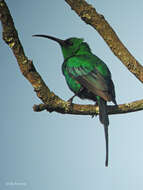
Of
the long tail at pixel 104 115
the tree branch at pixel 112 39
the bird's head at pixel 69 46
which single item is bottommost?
the long tail at pixel 104 115

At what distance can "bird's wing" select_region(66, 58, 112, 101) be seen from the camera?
5.77m

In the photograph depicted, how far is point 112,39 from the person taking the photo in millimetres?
4004

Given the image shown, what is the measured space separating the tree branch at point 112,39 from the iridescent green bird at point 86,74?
3.73 feet

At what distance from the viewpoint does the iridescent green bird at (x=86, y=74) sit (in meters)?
5.70

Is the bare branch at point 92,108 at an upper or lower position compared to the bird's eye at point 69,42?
lower

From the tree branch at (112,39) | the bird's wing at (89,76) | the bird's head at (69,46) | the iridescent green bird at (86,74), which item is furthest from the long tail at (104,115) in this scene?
the bird's head at (69,46)

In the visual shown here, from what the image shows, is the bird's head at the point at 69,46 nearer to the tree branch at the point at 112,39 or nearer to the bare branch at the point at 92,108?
the tree branch at the point at 112,39

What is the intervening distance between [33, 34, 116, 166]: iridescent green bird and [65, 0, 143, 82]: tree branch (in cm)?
114

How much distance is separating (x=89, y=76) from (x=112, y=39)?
220cm

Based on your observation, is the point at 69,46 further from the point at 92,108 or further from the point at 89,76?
the point at 92,108

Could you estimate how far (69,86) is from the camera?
21.4 feet

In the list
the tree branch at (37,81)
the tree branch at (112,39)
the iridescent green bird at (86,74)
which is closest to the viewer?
the tree branch at (37,81)

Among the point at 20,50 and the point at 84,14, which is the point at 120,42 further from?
the point at 20,50

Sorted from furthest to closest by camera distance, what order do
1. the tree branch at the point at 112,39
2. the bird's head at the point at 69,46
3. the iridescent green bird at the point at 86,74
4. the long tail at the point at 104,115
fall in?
the bird's head at the point at 69,46, the iridescent green bird at the point at 86,74, the long tail at the point at 104,115, the tree branch at the point at 112,39
